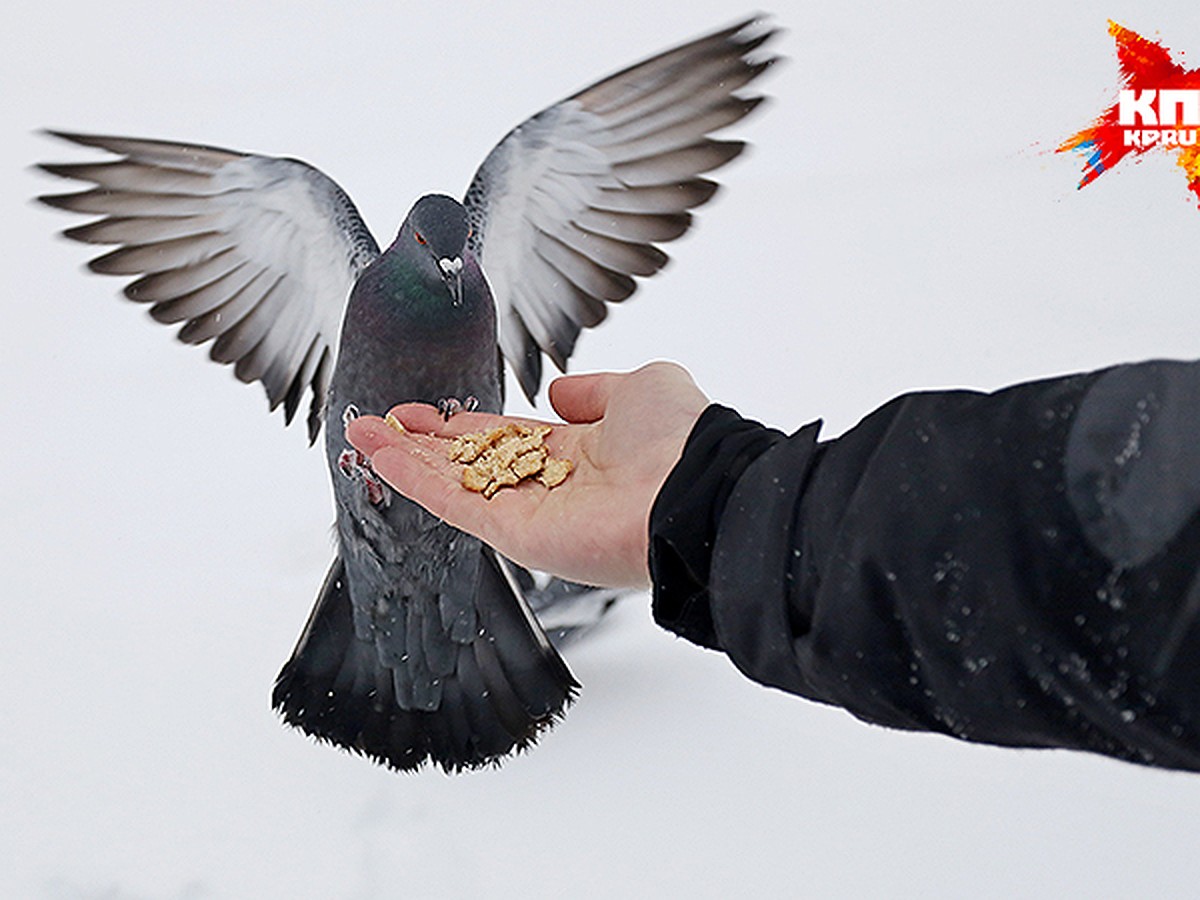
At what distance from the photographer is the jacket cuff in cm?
133

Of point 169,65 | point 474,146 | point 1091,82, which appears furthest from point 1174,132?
point 169,65

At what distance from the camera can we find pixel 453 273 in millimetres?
1855

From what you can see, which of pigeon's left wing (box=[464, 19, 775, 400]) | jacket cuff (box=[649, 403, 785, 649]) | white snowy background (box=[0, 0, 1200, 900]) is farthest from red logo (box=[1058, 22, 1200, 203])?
jacket cuff (box=[649, 403, 785, 649])

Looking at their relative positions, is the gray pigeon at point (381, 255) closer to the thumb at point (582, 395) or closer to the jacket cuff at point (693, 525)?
the thumb at point (582, 395)

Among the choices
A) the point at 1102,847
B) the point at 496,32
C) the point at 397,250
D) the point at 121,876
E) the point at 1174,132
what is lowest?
the point at 1102,847

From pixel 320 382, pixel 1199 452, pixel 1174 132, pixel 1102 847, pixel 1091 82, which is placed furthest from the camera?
pixel 1091 82

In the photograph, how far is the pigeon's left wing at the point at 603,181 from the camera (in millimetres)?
2178

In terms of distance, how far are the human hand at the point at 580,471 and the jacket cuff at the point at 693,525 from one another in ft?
0.46

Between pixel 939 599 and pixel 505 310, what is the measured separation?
1.52 m

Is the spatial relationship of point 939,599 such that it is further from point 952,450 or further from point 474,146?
point 474,146

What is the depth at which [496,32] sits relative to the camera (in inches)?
180

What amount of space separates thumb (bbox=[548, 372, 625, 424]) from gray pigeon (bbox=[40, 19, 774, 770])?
0.18 m

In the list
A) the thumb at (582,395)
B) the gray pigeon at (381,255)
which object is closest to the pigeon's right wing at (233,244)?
the gray pigeon at (381,255)

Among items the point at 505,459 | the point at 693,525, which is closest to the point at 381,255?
the point at 505,459
